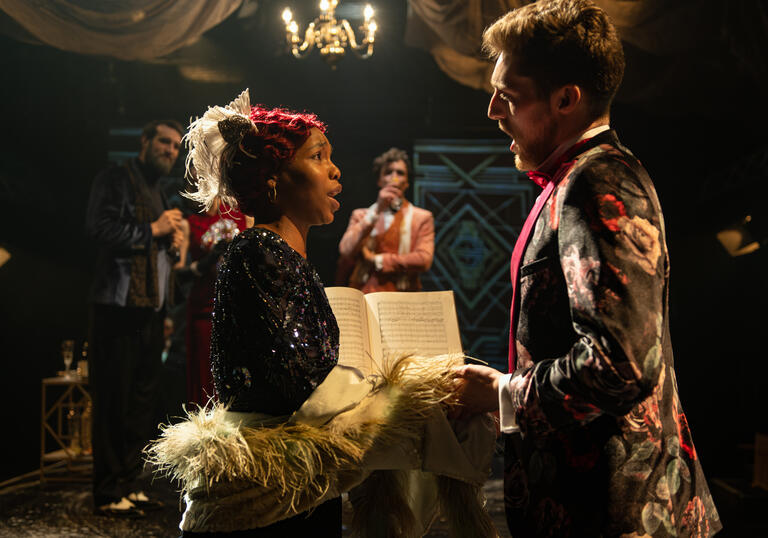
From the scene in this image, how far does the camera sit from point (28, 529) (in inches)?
162

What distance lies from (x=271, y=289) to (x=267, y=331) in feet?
0.32

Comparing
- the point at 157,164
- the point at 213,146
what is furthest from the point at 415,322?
the point at 157,164

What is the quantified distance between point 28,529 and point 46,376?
1.47 m

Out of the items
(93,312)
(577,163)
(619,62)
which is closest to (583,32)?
(619,62)

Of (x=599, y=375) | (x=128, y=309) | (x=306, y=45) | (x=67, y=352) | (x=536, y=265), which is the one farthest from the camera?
(x=306, y=45)

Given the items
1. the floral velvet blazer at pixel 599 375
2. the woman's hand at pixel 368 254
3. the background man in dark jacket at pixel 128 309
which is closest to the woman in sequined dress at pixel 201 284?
the background man in dark jacket at pixel 128 309

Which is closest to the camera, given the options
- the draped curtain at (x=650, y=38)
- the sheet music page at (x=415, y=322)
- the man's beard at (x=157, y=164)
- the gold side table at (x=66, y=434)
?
the sheet music page at (x=415, y=322)

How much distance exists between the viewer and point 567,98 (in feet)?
4.38

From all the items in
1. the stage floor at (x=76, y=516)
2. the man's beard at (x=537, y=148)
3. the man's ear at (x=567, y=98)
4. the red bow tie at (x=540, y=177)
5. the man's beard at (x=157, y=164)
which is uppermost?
the man's beard at (x=157, y=164)

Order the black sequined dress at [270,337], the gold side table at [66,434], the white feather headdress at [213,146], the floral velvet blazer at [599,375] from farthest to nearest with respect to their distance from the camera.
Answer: the gold side table at [66,434], the white feather headdress at [213,146], the black sequined dress at [270,337], the floral velvet blazer at [599,375]

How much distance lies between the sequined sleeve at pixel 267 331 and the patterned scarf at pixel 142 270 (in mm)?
3400

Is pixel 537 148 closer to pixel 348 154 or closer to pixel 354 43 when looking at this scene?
pixel 354 43

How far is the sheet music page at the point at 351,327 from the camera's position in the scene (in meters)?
1.83

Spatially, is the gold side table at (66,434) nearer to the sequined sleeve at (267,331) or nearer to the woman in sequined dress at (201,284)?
the woman in sequined dress at (201,284)
